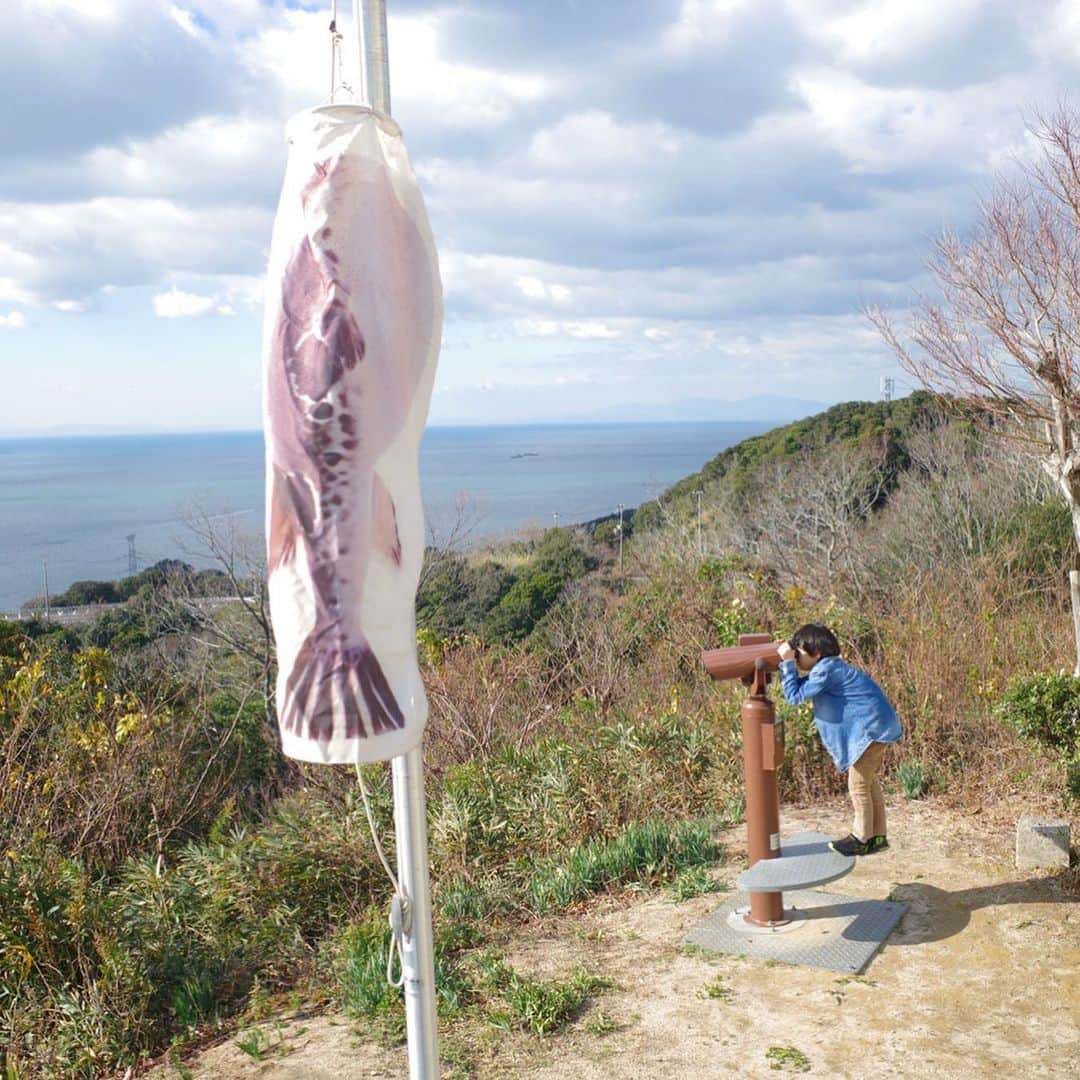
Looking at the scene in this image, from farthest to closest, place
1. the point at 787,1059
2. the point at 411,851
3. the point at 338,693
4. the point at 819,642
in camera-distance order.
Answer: the point at 819,642 → the point at 787,1059 → the point at 411,851 → the point at 338,693

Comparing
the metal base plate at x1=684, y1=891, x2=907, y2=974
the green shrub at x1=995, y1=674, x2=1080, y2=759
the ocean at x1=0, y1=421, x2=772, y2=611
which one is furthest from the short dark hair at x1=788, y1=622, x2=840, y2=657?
the ocean at x1=0, y1=421, x2=772, y2=611

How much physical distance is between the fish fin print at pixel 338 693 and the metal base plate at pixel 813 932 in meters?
2.64

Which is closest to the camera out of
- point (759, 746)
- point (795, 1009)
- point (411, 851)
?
point (411, 851)

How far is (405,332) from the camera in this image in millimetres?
2492

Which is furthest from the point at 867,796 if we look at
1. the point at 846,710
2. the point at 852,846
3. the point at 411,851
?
the point at 411,851

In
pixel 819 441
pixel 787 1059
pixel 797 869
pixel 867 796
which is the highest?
pixel 819 441

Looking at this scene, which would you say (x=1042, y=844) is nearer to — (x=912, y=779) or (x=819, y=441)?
(x=912, y=779)

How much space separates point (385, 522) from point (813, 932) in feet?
10.1

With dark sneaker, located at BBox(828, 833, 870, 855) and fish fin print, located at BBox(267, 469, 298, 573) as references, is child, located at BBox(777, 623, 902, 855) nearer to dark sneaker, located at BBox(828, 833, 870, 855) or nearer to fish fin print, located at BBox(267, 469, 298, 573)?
dark sneaker, located at BBox(828, 833, 870, 855)

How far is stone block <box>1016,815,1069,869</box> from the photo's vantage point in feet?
16.4

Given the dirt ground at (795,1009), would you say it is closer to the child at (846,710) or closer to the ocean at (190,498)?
the child at (846,710)

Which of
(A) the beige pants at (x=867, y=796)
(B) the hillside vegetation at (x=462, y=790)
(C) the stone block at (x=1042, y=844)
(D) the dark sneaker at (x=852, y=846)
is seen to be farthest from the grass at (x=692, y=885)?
(C) the stone block at (x=1042, y=844)

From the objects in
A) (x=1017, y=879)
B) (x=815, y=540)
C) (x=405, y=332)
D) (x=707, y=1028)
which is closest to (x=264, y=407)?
(x=405, y=332)

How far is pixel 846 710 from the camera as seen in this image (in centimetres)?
476
